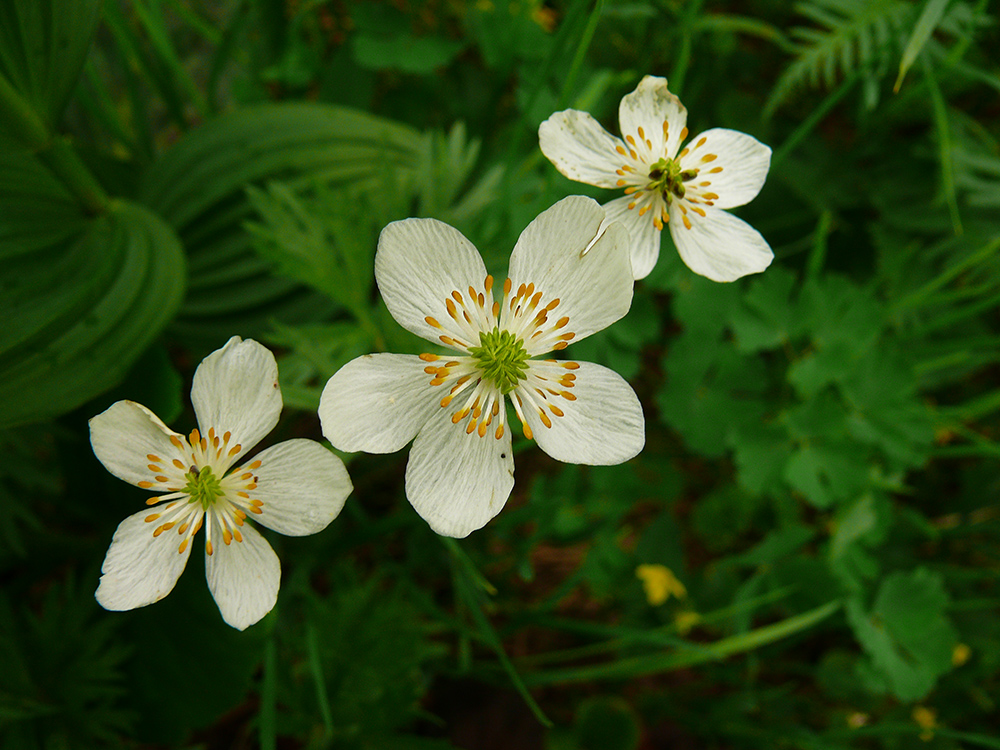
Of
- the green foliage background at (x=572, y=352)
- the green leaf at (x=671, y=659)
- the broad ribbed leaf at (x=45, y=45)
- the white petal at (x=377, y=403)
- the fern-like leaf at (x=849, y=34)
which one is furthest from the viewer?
the fern-like leaf at (x=849, y=34)

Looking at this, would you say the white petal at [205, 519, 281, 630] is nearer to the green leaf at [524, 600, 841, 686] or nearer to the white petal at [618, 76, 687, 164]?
the white petal at [618, 76, 687, 164]

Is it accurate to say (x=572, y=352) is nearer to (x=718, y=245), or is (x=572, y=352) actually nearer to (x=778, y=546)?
(x=718, y=245)

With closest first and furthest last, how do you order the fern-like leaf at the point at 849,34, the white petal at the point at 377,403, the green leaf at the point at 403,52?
the white petal at the point at 377,403 → the fern-like leaf at the point at 849,34 → the green leaf at the point at 403,52

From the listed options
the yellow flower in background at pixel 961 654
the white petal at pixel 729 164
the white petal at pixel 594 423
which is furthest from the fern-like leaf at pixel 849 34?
the yellow flower in background at pixel 961 654

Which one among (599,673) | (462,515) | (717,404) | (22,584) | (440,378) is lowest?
(22,584)

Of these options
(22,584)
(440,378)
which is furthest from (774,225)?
(22,584)

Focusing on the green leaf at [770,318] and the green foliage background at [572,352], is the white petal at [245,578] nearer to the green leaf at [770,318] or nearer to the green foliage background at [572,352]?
the green foliage background at [572,352]

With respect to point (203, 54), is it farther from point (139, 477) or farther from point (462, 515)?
point (462, 515)
